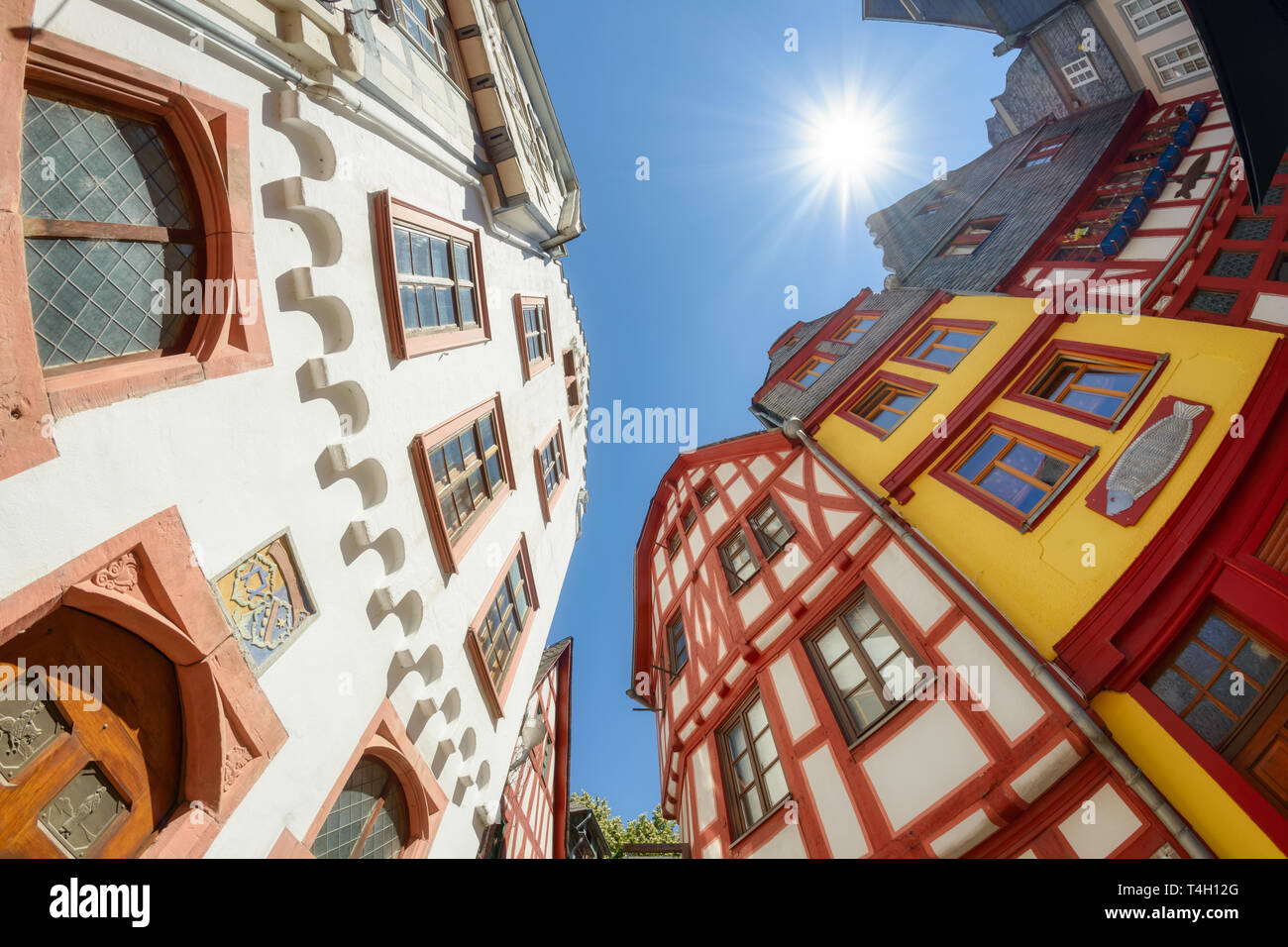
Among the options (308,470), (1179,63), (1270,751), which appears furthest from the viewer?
(1179,63)

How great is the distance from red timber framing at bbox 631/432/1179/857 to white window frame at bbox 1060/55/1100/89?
20.4 metres

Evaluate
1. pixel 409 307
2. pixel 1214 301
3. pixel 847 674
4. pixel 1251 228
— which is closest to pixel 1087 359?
pixel 1214 301

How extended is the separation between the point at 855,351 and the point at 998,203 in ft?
27.8

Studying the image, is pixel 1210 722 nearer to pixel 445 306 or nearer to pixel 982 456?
pixel 982 456

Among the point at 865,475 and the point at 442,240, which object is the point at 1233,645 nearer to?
the point at 865,475

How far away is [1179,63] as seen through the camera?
1496 centimetres

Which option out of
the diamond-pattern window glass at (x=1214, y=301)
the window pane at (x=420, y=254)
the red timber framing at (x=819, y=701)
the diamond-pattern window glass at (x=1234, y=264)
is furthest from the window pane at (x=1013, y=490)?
the window pane at (x=420, y=254)

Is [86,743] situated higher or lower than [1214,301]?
lower

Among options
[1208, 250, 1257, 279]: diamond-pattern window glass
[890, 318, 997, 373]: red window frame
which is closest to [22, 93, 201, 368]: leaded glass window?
[890, 318, 997, 373]: red window frame

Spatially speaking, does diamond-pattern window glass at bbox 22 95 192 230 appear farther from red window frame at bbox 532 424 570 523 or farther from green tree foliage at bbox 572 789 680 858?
green tree foliage at bbox 572 789 680 858

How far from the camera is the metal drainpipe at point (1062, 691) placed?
12.4 feet
